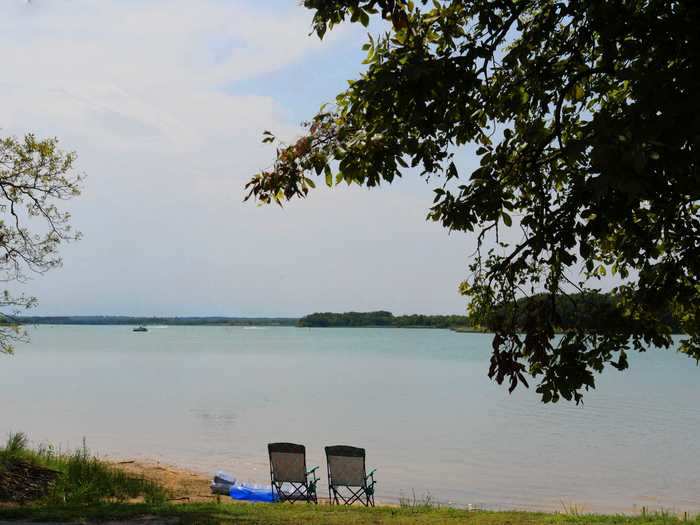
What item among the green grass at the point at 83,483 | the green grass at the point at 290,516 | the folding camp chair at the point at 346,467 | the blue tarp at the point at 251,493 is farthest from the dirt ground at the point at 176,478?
the green grass at the point at 290,516

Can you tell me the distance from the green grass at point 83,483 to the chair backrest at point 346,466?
2.23m

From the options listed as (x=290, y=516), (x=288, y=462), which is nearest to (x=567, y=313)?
(x=290, y=516)

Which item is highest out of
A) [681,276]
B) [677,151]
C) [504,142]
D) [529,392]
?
[504,142]

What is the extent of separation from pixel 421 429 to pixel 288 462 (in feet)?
43.6

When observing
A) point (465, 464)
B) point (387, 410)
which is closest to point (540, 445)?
point (465, 464)

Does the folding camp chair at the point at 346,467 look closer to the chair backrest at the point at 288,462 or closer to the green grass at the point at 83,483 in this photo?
the chair backrest at the point at 288,462

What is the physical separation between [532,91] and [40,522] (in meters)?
5.70

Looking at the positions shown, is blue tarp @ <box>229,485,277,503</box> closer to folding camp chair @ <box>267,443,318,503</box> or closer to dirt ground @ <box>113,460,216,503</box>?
dirt ground @ <box>113,460,216,503</box>

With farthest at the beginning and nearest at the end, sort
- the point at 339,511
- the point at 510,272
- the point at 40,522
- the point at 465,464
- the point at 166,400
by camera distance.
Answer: the point at 166,400 → the point at 465,464 → the point at 339,511 → the point at 40,522 → the point at 510,272

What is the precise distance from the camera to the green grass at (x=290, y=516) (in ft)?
22.0

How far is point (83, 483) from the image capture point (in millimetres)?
9086

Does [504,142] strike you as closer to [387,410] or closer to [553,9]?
[553,9]

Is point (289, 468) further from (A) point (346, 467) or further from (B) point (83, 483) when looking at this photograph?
(B) point (83, 483)

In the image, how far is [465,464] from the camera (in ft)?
54.8
